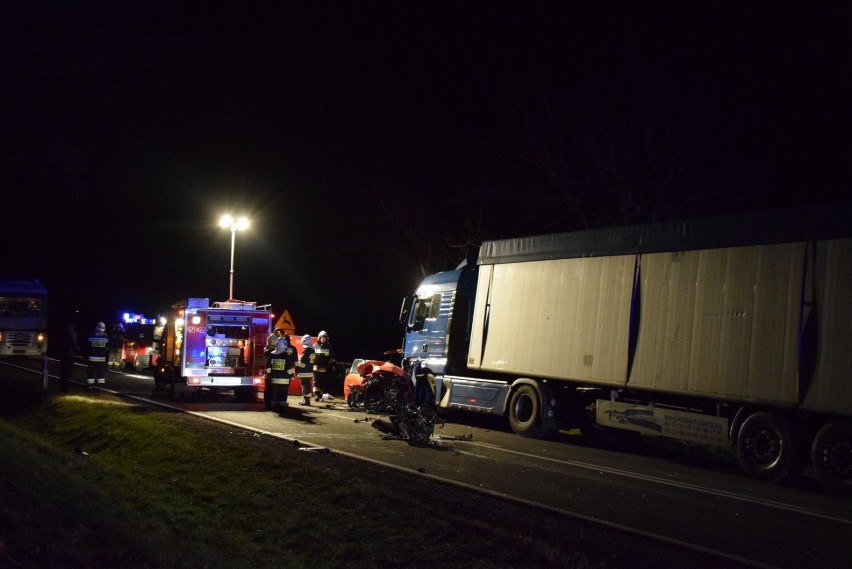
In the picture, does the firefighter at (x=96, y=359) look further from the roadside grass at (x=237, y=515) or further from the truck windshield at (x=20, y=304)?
the truck windshield at (x=20, y=304)

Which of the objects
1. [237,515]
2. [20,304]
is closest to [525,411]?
[237,515]

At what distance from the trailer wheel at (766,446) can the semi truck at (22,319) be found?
28.4 metres

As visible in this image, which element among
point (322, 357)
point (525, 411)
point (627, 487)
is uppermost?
point (322, 357)

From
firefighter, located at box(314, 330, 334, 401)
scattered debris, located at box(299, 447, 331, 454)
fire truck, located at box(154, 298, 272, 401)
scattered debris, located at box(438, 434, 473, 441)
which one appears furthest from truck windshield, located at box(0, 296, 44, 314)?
scattered debris, located at box(299, 447, 331, 454)

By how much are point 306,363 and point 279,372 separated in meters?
1.76

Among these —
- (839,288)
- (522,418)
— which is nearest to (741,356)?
(839,288)

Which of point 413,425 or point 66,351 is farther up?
point 66,351

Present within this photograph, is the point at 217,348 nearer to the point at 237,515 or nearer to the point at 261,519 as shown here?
the point at 237,515

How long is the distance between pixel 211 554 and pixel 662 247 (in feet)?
28.1

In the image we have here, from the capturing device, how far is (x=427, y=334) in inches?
703

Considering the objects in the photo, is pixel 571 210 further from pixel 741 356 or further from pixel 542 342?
pixel 741 356

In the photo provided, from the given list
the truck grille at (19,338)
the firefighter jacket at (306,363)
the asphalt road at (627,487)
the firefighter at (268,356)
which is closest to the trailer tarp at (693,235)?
the asphalt road at (627,487)

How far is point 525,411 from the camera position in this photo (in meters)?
14.7

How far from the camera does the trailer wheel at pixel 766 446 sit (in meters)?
10.3
